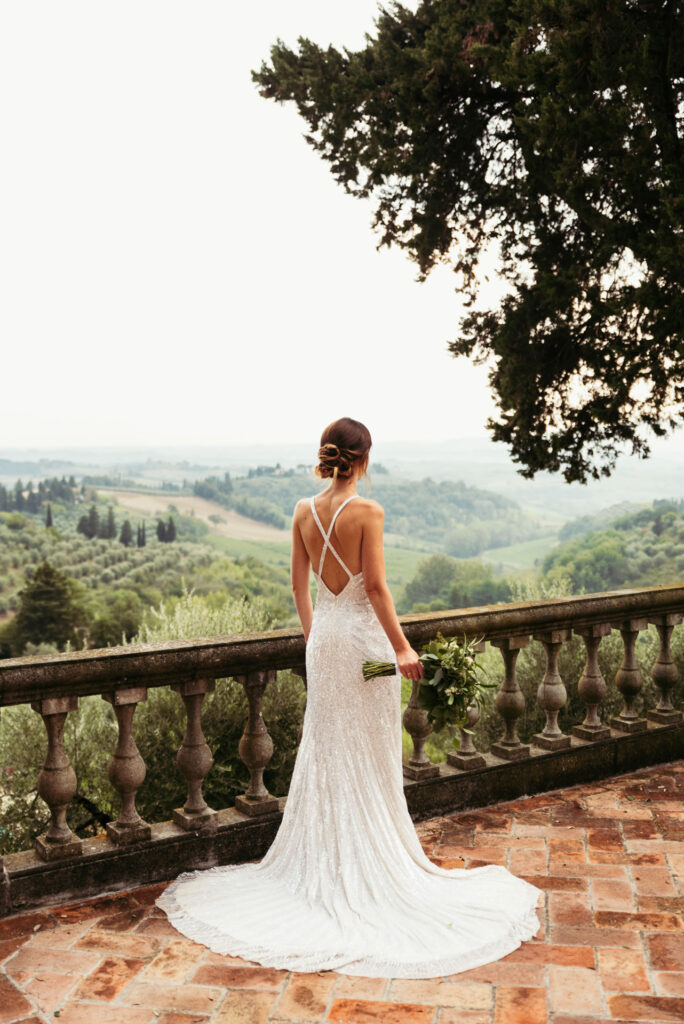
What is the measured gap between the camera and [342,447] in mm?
3230

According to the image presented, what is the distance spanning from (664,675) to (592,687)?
54cm

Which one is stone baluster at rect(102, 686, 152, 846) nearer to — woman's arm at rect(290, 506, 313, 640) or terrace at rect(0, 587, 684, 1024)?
terrace at rect(0, 587, 684, 1024)

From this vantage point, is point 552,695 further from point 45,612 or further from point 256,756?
point 45,612

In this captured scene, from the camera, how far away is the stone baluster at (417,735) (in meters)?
4.11

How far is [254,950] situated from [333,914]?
0.32 metres

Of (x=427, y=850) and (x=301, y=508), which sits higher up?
(x=301, y=508)

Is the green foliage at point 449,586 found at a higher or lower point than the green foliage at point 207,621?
lower

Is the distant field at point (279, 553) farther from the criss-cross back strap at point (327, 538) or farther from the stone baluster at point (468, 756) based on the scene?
the criss-cross back strap at point (327, 538)

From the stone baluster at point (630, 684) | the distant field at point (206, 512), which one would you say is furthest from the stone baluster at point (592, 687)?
the distant field at point (206, 512)

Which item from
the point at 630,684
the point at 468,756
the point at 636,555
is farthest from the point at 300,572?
the point at 636,555

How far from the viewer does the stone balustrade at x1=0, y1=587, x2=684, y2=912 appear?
328cm

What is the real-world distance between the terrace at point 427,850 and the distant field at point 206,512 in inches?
1788

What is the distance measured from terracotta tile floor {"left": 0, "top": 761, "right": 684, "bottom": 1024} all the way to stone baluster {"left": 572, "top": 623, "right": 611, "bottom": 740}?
1.00m

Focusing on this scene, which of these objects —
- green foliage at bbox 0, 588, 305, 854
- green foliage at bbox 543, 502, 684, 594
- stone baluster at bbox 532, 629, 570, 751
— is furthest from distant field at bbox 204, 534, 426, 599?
stone baluster at bbox 532, 629, 570, 751
